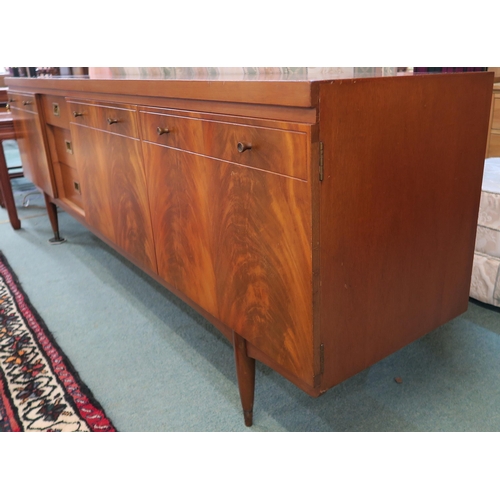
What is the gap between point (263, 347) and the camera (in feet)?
3.90

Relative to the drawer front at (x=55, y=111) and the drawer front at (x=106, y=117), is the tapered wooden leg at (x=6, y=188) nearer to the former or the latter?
the drawer front at (x=55, y=111)

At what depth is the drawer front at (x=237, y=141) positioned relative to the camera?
0.93 meters

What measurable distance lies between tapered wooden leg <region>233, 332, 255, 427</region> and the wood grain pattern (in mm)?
270

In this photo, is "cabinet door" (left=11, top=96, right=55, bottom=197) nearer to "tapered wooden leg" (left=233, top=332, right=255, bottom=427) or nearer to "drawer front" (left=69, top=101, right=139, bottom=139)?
"drawer front" (left=69, top=101, right=139, bottom=139)

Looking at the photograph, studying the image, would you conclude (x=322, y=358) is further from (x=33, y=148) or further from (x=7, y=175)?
(x=7, y=175)

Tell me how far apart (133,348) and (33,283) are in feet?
2.68

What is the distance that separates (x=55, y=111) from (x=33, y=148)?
55 cm

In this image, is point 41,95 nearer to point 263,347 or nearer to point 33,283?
point 33,283

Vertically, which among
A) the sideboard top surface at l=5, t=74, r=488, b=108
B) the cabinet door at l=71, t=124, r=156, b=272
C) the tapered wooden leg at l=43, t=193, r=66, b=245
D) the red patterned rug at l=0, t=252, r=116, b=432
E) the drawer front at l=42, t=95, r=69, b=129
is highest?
the sideboard top surface at l=5, t=74, r=488, b=108

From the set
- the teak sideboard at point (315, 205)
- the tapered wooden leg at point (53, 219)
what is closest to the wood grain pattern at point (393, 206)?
the teak sideboard at point (315, 205)

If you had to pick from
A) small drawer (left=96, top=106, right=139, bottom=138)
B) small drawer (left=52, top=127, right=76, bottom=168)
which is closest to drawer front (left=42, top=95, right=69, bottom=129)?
small drawer (left=52, top=127, right=76, bottom=168)

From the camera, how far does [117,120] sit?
5.20 ft

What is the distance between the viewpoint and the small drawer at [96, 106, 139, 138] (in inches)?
59.1

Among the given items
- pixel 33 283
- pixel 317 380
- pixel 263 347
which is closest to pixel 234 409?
pixel 263 347
